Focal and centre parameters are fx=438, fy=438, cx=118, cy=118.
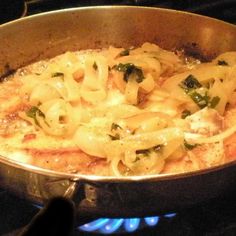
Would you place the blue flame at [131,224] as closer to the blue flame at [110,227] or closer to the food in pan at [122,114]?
the blue flame at [110,227]

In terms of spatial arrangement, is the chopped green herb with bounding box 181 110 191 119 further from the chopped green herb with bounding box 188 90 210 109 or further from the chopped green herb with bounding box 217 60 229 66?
the chopped green herb with bounding box 217 60 229 66

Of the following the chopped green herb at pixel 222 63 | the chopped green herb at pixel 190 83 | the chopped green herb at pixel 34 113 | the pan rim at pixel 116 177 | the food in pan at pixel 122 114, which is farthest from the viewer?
the chopped green herb at pixel 222 63

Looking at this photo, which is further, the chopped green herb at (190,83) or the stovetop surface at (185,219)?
the chopped green herb at (190,83)

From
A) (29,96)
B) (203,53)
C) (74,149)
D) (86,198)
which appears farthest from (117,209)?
(203,53)

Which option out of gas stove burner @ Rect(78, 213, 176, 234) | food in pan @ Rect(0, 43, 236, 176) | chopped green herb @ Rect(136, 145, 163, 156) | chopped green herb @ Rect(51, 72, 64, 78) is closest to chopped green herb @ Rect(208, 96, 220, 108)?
food in pan @ Rect(0, 43, 236, 176)

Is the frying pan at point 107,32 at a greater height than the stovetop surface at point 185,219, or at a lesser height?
greater

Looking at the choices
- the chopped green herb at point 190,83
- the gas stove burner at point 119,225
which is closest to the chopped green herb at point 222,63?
the chopped green herb at point 190,83

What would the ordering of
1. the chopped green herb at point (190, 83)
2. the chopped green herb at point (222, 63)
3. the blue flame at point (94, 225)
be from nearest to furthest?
the blue flame at point (94, 225)
the chopped green herb at point (190, 83)
the chopped green herb at point (222, 63)

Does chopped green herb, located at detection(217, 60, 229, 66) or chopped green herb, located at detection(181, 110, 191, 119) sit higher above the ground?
chopped green herb, located at detection(217, 60, 229, 66)
